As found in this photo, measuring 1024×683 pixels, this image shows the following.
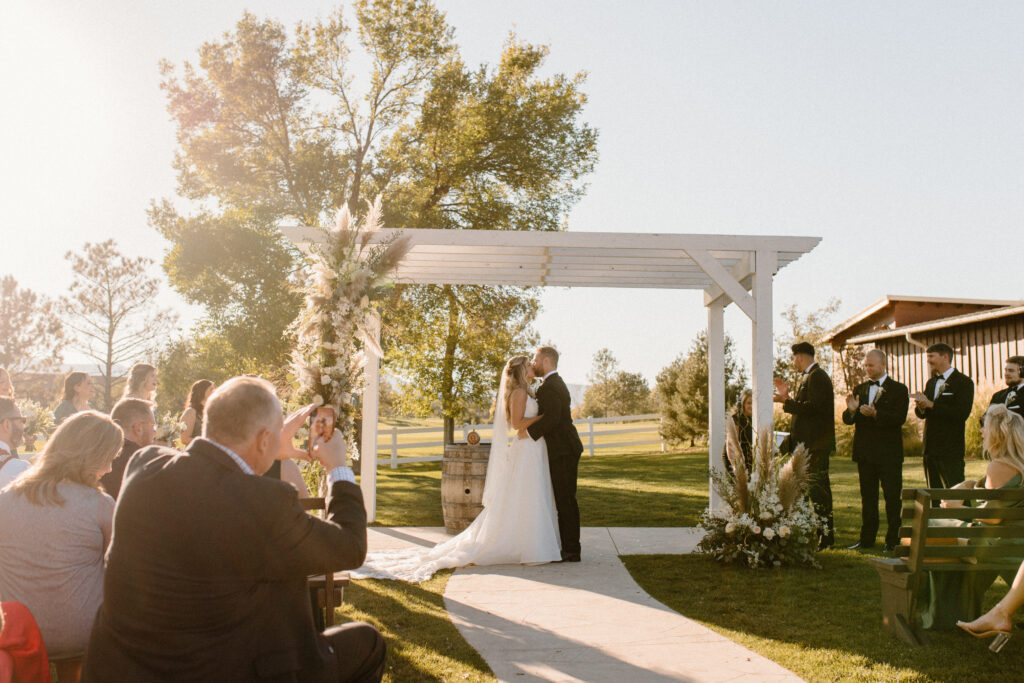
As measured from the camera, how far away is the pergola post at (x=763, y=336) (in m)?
7.81

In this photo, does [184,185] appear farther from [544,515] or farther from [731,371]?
[544,515]

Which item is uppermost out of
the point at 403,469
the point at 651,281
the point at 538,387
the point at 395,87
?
the point at 395,87

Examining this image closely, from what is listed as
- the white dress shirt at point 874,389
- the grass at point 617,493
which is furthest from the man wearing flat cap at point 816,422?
the grass at point 617,493

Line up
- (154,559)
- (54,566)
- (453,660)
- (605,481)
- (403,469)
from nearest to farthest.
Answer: (154,559), (54,566), (453,660), (605,481), (403,469)

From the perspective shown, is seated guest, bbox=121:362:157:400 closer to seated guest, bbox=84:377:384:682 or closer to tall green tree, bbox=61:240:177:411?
seated guest, bbox=84:377:384:682

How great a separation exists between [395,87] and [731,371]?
12984 mm

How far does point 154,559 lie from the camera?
7.50 ft

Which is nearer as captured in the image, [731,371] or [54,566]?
[54,566]

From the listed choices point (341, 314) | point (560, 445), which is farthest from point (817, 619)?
point (341, 314)

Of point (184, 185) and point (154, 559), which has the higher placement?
point (184, 185)

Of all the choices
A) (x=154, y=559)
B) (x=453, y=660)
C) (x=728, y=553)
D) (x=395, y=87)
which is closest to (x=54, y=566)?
(x=154, y=559)

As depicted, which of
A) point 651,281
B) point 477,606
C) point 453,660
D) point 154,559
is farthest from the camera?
point 651,281

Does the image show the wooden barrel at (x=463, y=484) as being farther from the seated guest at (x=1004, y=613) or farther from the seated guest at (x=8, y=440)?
the seated guest at (x=1004, y=613)

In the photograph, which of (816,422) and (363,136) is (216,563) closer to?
(816,422)
